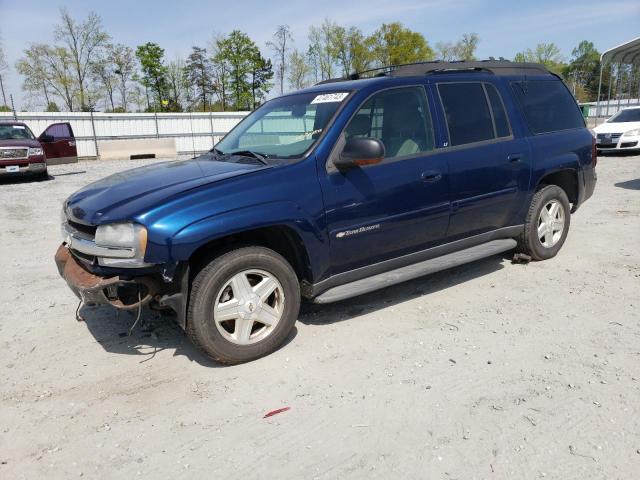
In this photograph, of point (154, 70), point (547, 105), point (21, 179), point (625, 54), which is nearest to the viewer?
point (547, 105)

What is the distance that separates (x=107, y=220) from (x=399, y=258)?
7.33ft

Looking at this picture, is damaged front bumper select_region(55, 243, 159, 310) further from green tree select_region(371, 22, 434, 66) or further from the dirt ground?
green tree select_region(371, 22, 434, 66)

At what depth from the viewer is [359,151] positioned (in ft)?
11.5

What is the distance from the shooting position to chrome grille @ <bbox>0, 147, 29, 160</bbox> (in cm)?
1296

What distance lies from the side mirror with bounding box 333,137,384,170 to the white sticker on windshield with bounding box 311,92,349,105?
0.50m

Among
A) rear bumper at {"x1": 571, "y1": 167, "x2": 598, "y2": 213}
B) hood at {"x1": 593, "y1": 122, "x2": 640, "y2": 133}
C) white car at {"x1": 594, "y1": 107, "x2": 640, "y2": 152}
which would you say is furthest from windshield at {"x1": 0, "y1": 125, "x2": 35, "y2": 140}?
white car at {"x1": 594, "y1": 107, "x2": 640, "y2": 152}

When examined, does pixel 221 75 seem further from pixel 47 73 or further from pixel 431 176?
pixel 431 176

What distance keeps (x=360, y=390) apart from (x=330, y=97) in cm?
229

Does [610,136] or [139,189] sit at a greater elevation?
[139,189]

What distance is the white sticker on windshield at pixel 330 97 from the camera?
3.95m

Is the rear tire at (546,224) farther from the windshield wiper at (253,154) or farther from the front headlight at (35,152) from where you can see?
the front headlight at (35,152)

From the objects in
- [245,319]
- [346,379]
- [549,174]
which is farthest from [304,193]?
[549,174]

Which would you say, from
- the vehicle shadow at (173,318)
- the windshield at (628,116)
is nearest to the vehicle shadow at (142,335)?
the vehicle shadow at (173,318)

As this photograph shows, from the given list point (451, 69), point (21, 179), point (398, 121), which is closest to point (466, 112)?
point (451, 69)
